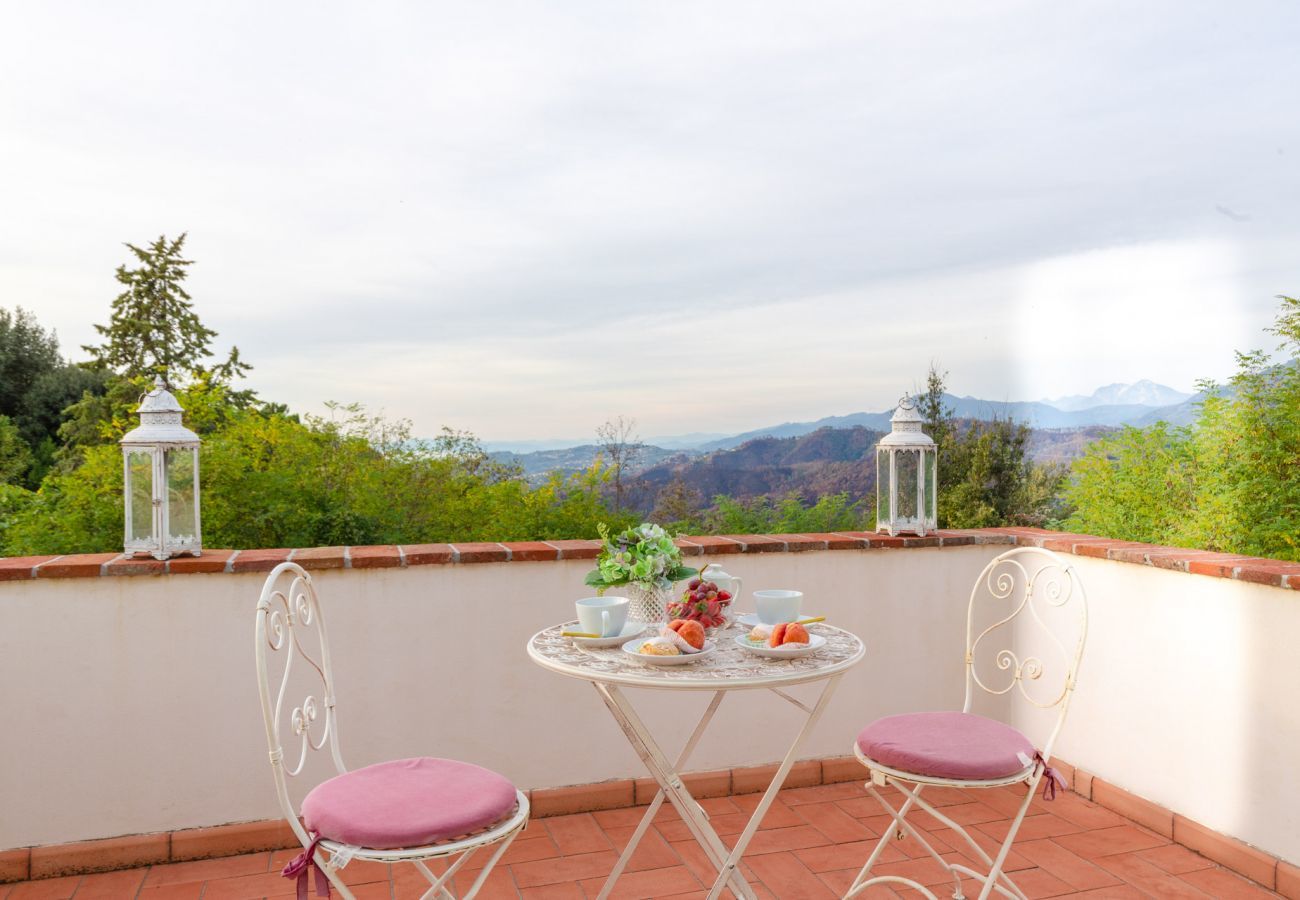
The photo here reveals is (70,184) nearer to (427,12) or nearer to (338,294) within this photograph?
(338,294)

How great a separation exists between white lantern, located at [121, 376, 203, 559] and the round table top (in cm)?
129

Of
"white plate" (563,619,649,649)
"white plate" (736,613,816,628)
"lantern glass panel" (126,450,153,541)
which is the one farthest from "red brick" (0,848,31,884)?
"white plate" (736,613,816,628)

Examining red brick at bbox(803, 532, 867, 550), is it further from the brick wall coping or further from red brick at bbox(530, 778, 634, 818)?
red brick at bbox(530, 778, 634, 818)

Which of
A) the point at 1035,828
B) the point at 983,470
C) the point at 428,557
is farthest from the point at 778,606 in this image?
the point at 983,470

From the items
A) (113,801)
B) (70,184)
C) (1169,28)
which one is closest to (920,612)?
(113,801)

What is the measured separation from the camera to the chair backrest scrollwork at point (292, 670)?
5.20 feet

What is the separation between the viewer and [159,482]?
2.55 meters

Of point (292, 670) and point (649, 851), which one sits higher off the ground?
point (292, 670)

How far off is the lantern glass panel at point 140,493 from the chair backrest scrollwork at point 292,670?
17.0 inches

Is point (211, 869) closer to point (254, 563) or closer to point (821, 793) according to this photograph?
point (254, 563)

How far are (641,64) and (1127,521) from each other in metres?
4.51

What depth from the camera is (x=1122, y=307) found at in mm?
8133

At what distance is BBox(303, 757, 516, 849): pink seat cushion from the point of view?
5.00 feet

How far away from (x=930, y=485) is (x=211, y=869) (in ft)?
9.09
